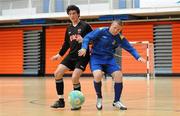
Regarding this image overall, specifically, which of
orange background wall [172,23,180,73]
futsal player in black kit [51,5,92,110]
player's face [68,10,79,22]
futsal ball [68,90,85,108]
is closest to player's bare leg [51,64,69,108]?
futsal player in black kit [51,5,92,110]

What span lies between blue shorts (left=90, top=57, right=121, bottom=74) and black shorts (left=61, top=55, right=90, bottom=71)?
7.8 inches

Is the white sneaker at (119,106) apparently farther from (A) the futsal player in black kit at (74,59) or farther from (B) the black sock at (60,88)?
(B) the black sock at (60,88)

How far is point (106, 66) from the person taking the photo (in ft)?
27.9

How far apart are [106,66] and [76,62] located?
635 millimetres

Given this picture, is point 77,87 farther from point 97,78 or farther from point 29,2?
point 29,2

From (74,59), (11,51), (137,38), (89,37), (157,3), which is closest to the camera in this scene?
(89,37)

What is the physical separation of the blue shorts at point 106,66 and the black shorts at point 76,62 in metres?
0.20

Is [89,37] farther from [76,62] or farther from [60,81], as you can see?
[60,81]

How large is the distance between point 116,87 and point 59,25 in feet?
85.9

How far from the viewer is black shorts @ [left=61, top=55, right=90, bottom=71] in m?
8.62

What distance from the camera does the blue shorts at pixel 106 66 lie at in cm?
842

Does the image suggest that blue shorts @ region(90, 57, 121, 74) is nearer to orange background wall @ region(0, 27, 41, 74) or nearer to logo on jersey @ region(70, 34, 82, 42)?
logo on jersey @ region(70, 34, 82, 42)

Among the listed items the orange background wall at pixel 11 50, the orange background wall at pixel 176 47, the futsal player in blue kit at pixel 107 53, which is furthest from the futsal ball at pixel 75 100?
the orange background wall at pixel 11 50

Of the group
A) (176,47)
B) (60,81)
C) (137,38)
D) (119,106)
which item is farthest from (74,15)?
(137,38)
